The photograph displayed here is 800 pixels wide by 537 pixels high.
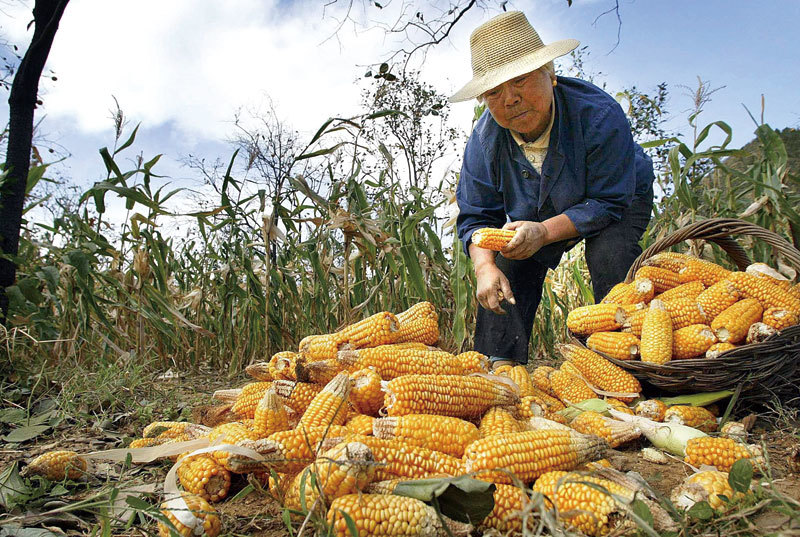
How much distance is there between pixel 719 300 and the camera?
282cm

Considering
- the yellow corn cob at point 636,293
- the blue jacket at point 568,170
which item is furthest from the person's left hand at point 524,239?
the yellow corn cob at point 636,293

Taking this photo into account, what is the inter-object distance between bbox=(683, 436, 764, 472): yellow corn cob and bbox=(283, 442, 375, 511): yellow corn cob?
126 centimetres

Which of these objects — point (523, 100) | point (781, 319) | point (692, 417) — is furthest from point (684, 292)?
point (523, 100)

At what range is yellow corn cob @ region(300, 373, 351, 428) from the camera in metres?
1.75

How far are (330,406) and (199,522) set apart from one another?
1.78ft

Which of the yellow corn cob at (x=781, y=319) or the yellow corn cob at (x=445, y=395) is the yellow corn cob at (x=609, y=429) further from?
the yellow corn cob at (x=781, y=319)

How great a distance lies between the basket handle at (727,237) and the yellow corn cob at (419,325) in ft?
4.70

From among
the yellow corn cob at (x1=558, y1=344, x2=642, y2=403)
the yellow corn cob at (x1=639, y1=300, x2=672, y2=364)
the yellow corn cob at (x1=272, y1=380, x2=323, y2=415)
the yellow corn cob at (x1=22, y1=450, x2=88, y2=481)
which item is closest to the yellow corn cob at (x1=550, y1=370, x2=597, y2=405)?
the yellow corn cob at (x1=558, y1=344, x2=642, y2=403)

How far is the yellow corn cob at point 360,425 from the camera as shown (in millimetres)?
1794

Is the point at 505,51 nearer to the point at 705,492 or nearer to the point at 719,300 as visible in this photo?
the point at 719,300

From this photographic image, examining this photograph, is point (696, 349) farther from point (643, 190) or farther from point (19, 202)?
point (19, 202)

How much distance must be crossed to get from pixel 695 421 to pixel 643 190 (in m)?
1.99

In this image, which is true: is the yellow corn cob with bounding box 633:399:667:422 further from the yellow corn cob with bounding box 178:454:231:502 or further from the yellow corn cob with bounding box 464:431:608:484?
the yellow corn cob with bounding box 178:454:231:502

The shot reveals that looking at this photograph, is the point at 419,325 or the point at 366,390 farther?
the point at 419,325
